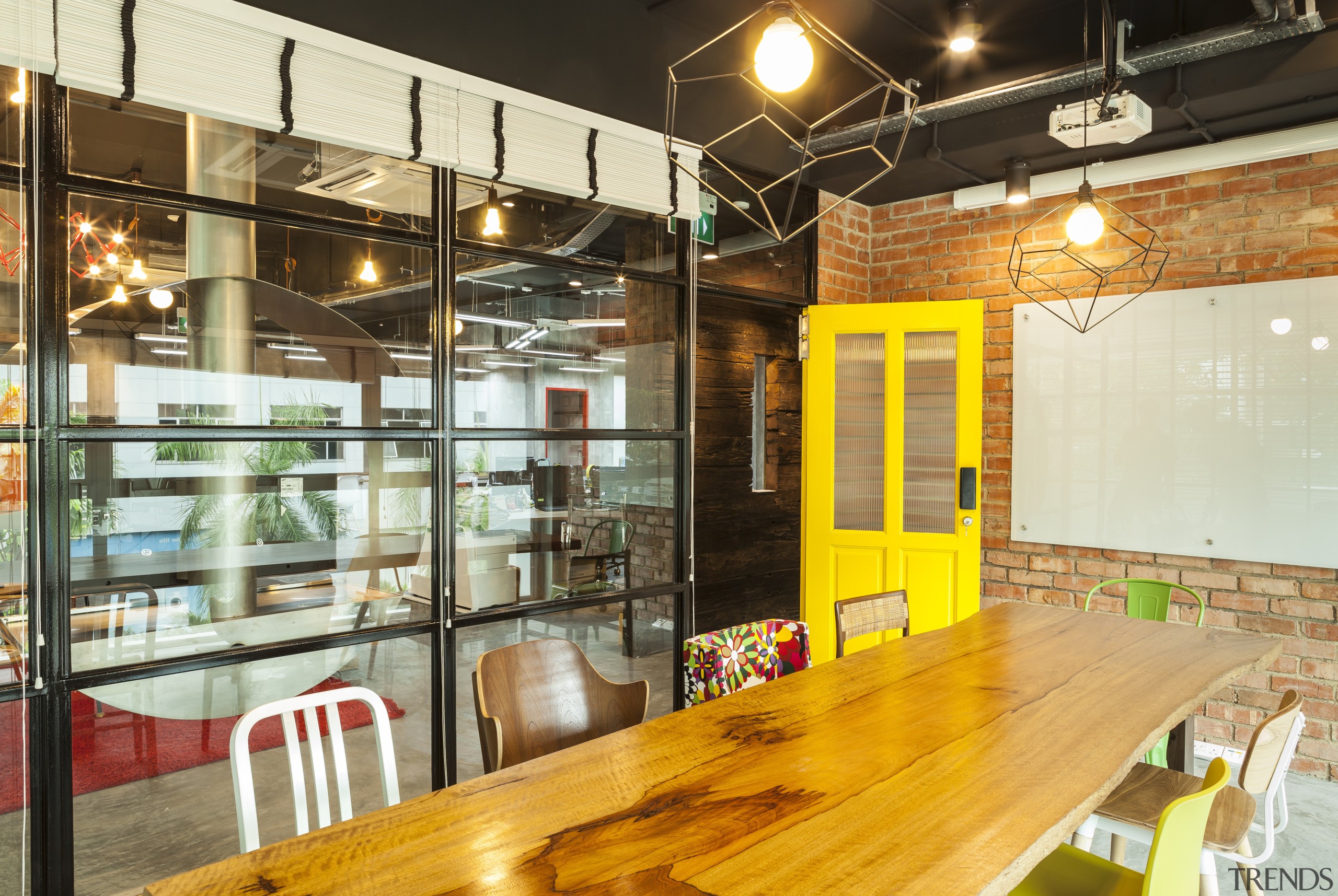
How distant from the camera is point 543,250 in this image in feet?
11.2

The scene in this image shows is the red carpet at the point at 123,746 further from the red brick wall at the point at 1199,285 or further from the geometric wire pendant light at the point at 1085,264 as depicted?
the geometric wire pendant light at the point at 1085,264

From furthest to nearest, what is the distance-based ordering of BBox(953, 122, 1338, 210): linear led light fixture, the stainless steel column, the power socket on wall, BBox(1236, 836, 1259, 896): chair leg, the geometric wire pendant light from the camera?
the geometric wire pendant light < the power socket on wall < BBox(953, 122, 1338, 210): linear led light fixture < the stainless steel column < BBox(1236, 836, 1259, 896): chair leg

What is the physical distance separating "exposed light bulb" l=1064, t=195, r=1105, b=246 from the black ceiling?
785mm

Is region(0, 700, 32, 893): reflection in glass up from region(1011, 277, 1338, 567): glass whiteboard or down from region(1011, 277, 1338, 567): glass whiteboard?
down

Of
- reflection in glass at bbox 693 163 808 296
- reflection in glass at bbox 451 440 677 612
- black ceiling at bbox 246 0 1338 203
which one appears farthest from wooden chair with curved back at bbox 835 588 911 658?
black ceiling at bbox 246 0 1338 203

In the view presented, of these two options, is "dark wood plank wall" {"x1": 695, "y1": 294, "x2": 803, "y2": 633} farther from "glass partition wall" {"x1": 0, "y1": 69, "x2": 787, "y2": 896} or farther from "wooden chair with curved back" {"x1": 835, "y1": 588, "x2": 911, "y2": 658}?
"wooden chair with curved back" {"x1": 835, "y1": 588, "x2": 911, "y2": 658}

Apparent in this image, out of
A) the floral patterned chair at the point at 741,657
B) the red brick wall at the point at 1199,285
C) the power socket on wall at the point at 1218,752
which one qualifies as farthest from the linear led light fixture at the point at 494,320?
the power socket on wall at the point at 1218,752

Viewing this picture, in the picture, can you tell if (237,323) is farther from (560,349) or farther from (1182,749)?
(1182,749)

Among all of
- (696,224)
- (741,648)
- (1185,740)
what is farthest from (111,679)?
(1185,740)

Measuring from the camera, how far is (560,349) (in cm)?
353

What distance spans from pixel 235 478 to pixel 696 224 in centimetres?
241

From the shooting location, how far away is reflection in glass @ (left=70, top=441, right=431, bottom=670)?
2410 millimetres

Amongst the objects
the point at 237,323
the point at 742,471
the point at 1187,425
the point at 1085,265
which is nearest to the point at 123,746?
the point at 237,323

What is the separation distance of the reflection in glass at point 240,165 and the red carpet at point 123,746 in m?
1.57
